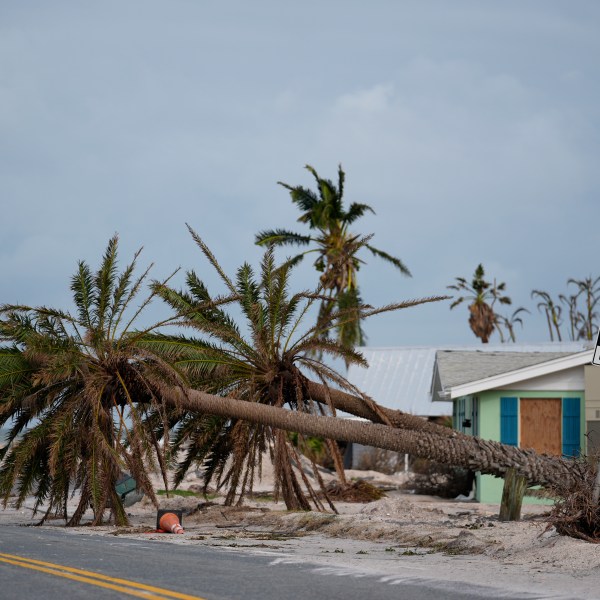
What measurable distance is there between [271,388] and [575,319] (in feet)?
174

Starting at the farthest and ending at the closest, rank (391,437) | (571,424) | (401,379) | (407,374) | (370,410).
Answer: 1. (407,374)
2. (401,379)
3. (571,424)
4. (370,410)
5. (391,437)

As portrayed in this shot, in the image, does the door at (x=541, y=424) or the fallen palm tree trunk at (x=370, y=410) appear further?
the door at (x=541, y=424)

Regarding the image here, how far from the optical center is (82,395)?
18031 millimetres

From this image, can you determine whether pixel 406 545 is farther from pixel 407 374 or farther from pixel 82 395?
pixel 407 374

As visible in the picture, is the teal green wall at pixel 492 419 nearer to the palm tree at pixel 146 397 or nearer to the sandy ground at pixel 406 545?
the sandy ground at pixel 406 545

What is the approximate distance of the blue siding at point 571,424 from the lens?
1050 inches

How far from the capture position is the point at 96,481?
17.8 metres

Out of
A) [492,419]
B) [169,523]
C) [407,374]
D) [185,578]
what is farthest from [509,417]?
[185,578]

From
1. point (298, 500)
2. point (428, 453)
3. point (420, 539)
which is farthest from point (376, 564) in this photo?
point (298, 500)

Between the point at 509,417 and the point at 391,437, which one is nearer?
the point at 391,437

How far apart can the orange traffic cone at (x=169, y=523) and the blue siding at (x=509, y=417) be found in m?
12.3

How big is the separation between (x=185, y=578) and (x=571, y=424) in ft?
62.5

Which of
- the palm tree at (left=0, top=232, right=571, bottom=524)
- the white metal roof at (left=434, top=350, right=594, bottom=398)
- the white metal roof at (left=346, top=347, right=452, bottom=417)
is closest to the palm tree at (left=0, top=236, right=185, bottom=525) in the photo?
the palm tree at (left=0, top=232, right=571, bottom=524)

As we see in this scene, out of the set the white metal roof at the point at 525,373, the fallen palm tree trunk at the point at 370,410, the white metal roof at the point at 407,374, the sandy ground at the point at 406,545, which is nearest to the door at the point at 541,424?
the white metal roof at the point at 525,373
